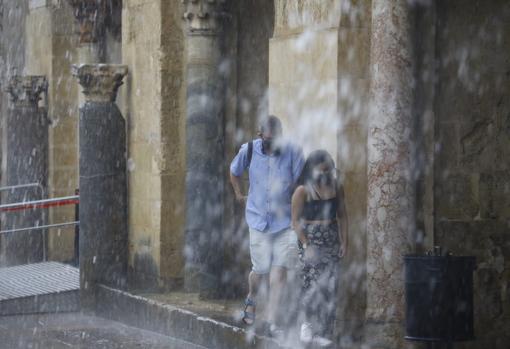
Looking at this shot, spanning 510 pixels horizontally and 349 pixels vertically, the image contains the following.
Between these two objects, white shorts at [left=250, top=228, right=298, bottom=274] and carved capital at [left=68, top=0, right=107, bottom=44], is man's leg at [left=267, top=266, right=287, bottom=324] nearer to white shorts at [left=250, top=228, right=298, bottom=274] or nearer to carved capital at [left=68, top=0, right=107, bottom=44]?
white shorts at [left=250, top=228, right=298, bottom=274]

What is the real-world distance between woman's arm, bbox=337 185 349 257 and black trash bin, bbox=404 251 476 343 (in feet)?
3.50

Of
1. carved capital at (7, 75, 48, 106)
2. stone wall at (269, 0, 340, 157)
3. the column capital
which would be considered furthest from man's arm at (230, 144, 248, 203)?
carved capital at (7, 75, 48, 106)

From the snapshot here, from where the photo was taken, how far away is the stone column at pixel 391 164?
10.3 meters

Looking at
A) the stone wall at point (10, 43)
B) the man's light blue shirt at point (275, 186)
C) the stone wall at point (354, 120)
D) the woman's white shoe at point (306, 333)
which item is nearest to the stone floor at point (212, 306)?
the woman's white shoe at point (306, 333)

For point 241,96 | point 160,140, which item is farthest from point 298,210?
point 160,140

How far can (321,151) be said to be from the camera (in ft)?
33.8

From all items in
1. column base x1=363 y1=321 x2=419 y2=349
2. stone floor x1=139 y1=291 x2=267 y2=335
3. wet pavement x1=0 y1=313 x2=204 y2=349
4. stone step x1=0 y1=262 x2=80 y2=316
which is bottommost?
wet pavement x1=0 y1=313 x2=204 y2=349

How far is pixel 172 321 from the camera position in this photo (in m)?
12.7

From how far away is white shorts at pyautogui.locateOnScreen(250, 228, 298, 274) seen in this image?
1102cm

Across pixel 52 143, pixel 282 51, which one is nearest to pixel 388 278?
pixel 282 51

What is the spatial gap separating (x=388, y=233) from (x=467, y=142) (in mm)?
1171

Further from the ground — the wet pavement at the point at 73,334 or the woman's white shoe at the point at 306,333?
the woman's white shoe at the point at 306,333

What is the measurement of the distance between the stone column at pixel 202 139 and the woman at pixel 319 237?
330 centimetres

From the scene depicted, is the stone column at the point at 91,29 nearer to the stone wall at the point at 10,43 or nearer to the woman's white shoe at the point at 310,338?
the stone wall at the point at 10,43
